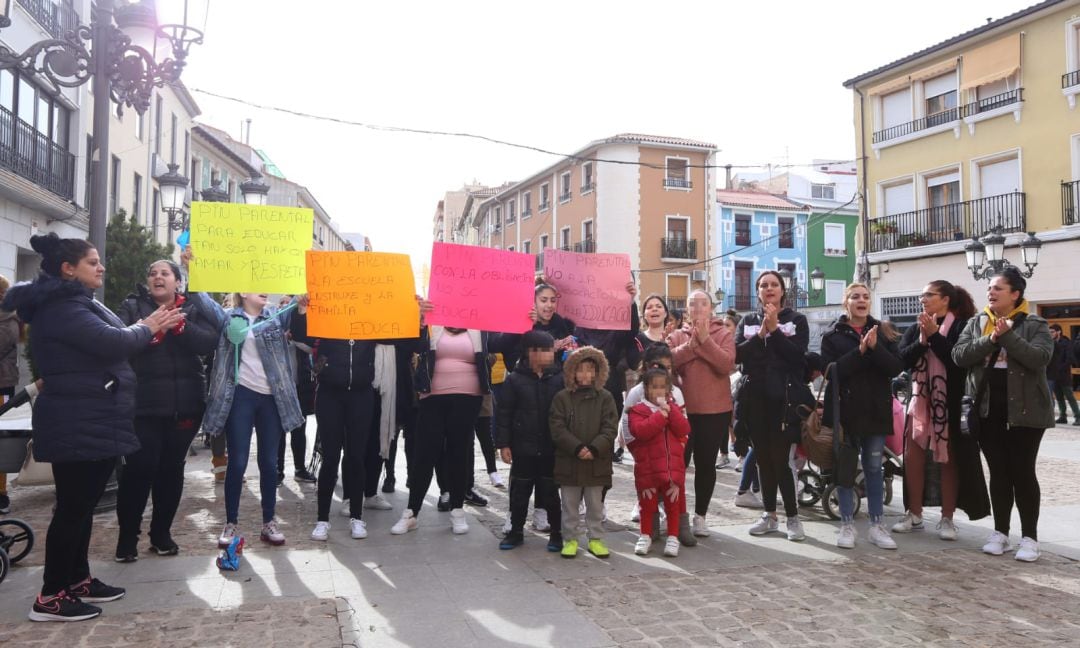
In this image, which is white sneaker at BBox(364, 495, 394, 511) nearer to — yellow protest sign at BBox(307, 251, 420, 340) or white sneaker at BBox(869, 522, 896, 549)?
yellow protest sign at BBox(307, 251, 420, 340)

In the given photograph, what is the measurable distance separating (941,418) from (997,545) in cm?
92

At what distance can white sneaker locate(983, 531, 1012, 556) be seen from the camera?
5270mm

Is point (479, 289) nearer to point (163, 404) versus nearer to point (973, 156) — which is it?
point (163, 404)

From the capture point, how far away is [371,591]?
440 cm

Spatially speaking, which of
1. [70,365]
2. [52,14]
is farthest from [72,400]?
[52,14]

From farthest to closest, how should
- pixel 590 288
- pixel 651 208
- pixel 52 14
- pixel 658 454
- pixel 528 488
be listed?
pixel 651 208 → pixel 52 14 → pixel 590 288 → pixel 528 488 → pixel 658 454

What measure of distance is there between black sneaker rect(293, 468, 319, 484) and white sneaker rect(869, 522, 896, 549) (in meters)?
5.33

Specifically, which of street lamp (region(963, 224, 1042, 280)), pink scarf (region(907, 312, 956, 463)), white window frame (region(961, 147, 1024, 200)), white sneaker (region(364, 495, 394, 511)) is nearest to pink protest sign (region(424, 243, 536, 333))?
white sneaker (region(364, 495, 394, 511))

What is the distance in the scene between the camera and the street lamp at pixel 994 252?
15.4 m

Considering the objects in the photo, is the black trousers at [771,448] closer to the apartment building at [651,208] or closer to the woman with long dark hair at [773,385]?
the woman with long dark hair at [773,385]

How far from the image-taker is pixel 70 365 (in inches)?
158

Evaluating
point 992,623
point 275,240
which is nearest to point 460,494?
point 275,240

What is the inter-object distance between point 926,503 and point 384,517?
4.26m

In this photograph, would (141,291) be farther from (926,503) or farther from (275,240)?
(926,503)
